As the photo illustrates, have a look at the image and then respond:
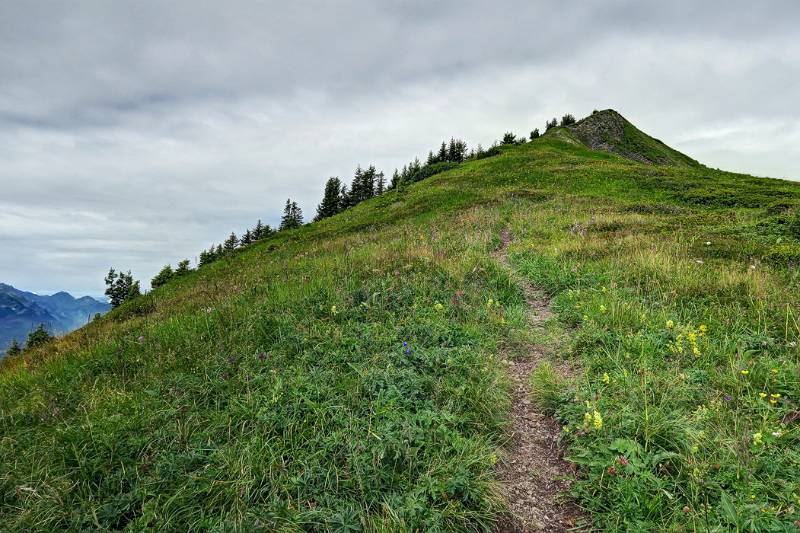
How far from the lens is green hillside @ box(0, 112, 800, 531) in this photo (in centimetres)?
301

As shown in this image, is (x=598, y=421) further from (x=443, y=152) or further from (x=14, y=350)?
(x=443, y=152)

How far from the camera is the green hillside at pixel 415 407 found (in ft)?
9.88

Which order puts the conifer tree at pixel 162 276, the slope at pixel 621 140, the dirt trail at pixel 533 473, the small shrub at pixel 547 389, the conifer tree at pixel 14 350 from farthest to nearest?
the slope at pixel 621 140, the conifer tree at pixel 162 276, the conifer tree at pixel 14 350, the small shrub at pixel 547 389, the dirt trail at pixel 533 473

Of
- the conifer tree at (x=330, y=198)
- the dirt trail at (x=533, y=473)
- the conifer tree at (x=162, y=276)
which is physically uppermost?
the conifer tree at (x=330, y=198)

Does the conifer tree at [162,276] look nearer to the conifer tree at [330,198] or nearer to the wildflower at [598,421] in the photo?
the conifer tree at [330,198]

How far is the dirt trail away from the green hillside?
0.41ft

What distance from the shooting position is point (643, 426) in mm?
3576

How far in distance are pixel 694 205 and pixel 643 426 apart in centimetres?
2248

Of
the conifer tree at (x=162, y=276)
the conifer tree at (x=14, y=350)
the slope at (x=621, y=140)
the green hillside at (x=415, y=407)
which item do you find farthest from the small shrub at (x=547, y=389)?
the slope at (x=621, y=140)

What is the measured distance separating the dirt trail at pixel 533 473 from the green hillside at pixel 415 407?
0.41 feet

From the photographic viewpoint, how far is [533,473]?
12.0ft

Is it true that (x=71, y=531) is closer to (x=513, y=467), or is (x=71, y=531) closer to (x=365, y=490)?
(x=365, y=490)

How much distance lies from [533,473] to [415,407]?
132 cm

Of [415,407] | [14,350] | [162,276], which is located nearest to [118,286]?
[162,276]
